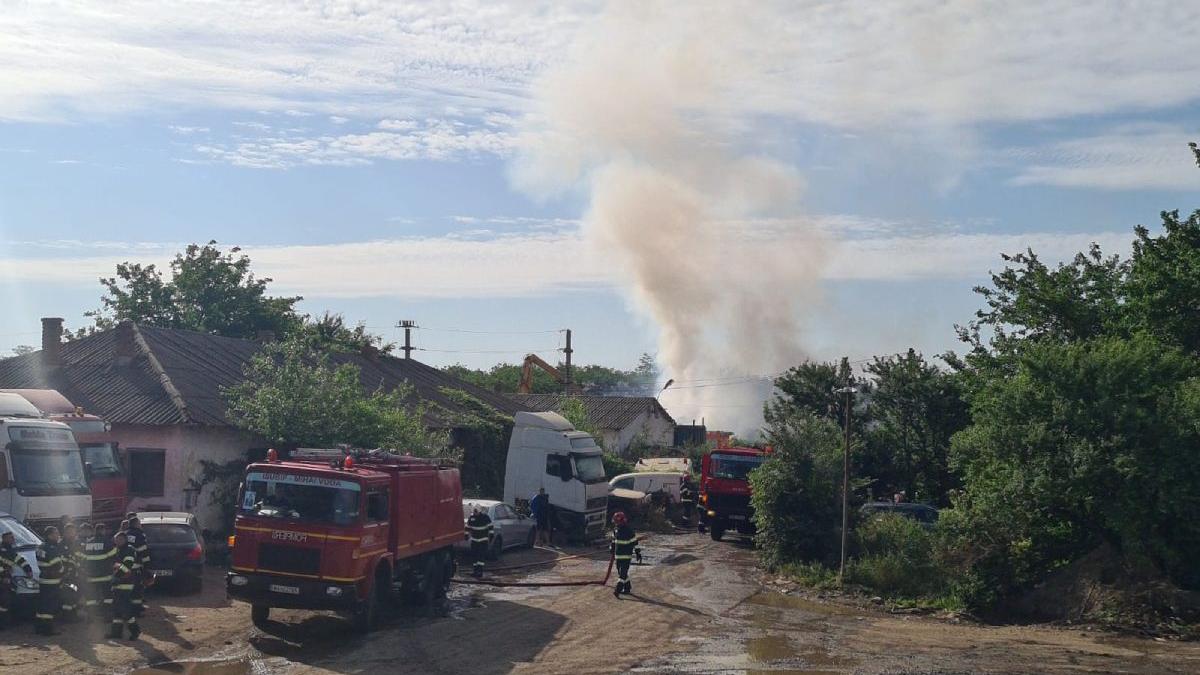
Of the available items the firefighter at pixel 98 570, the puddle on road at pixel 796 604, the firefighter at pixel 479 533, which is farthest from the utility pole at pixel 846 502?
the firefighter at pixel 98 570

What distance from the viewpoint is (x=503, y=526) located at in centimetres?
2875

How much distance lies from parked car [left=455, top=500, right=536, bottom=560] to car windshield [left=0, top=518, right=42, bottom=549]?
11.1 metres

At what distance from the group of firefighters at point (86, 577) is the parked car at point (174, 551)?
2.57 meters

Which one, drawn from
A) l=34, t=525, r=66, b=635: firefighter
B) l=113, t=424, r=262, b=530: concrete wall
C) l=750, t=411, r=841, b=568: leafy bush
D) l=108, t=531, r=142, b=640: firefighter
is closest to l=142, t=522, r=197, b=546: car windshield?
l=34, t=525, r=66, b=635: firefighter

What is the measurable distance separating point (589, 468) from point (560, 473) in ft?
3.37

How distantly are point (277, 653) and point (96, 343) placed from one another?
67.8 feet

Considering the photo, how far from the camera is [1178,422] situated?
66.3 ft

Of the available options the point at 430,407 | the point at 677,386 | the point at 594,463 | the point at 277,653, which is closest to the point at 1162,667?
the point at 277,653

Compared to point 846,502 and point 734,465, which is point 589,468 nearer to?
point 734,465

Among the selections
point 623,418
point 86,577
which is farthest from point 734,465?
point 623,418

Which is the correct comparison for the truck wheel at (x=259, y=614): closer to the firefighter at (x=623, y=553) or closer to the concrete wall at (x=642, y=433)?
the firefighter at (x=623, y=553)

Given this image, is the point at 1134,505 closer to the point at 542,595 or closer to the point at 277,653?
the point at 542,595

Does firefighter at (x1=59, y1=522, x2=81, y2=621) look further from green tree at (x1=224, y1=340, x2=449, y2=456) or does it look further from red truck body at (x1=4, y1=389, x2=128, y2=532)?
green tree at (x1=224, y1=340, x2=449, y2=456)

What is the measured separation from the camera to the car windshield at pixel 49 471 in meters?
20.7
